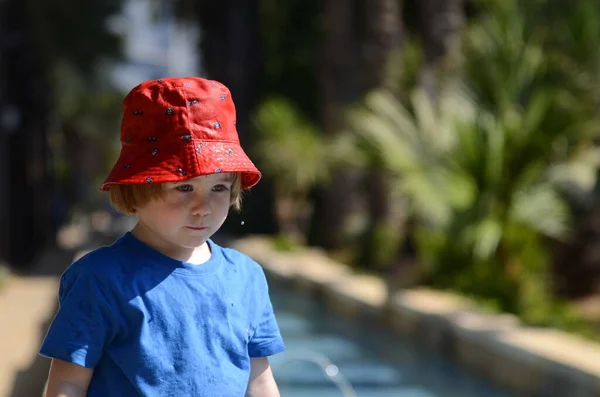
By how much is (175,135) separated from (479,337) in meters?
5.28

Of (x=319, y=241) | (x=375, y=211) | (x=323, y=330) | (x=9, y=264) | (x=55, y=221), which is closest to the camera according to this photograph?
(x=323, y=330)

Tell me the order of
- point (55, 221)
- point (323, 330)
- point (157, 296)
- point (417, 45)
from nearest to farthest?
point (157, 296) → point (323, 330) → point (417, 45) → point (55, 221)

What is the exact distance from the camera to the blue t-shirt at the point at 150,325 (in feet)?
5.92

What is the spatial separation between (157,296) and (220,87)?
428 millimetres

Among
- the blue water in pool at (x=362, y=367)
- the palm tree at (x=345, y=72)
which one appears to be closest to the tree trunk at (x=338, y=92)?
the palm tree at (x=345, y=72)

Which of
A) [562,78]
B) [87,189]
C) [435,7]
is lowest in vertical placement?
[87,189]

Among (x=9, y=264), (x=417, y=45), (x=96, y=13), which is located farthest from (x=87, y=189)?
(x=9, y=264)

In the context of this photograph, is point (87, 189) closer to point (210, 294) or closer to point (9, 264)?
point (9, 264)

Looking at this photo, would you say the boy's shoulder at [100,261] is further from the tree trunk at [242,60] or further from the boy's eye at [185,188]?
the tree trunk at [242,60]

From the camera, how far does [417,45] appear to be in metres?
19.8

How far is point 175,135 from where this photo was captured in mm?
1873

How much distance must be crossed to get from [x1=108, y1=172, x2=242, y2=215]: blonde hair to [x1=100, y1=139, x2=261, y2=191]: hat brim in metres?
0.04

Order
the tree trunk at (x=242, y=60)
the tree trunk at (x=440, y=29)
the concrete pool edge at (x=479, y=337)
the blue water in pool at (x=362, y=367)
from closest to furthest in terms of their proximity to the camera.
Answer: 1. the concrete pool edge at (x=479, y=337)
2. the blue water in pool at (x=362, y=367)
3. the tree trunk at (x=440, y=29)
4. the tree trunk at (x=242, y=60)

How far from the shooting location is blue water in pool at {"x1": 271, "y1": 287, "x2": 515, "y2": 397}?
6.75m
